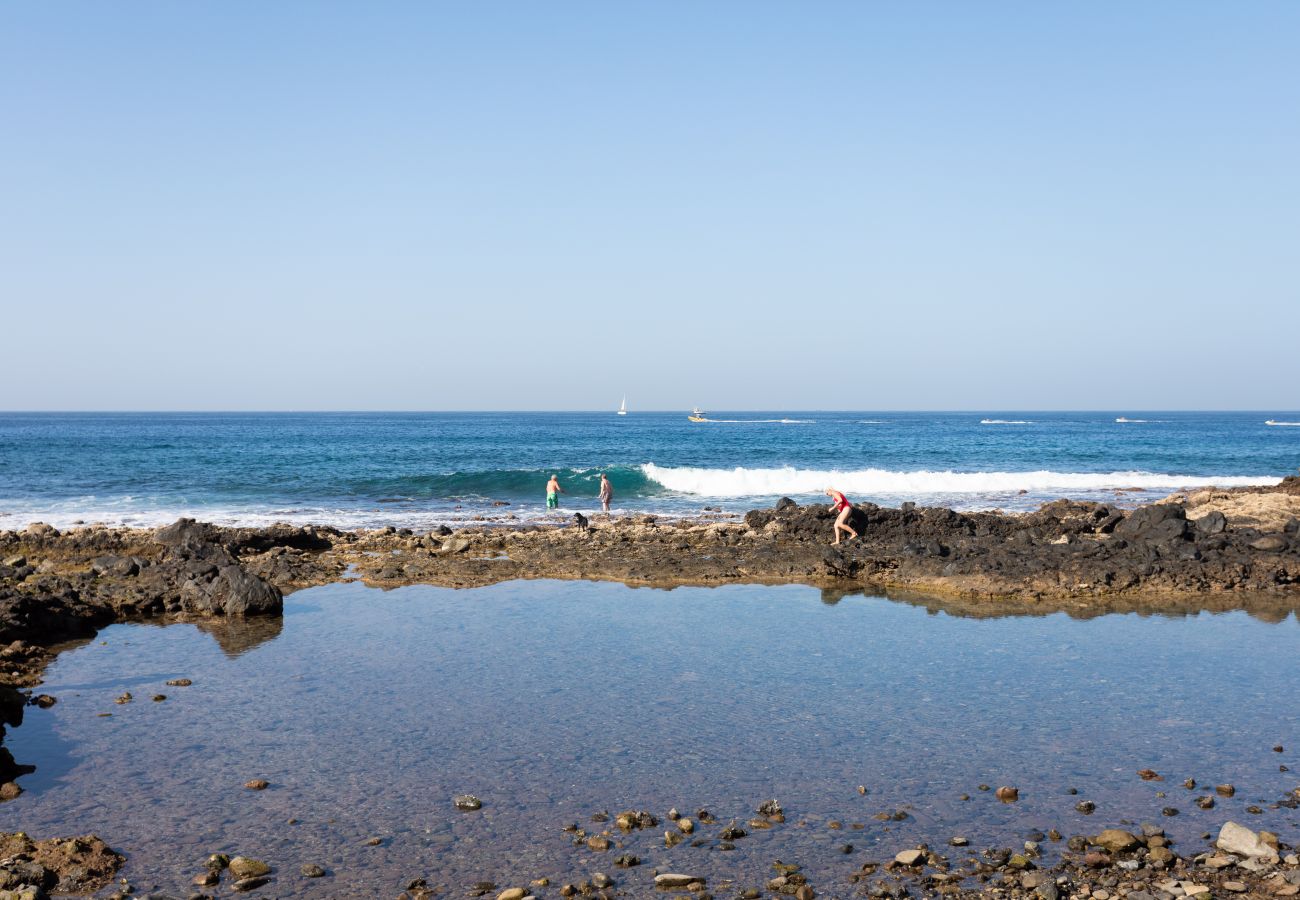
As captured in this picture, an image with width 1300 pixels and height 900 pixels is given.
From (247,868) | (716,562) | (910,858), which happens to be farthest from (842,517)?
(247,868)

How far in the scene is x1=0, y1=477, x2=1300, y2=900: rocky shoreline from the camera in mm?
15500

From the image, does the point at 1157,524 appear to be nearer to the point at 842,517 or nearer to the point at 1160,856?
the point at 842,517

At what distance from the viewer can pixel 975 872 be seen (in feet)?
21.7

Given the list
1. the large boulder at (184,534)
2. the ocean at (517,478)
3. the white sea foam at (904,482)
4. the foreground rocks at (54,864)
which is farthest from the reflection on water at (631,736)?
the white sea foam at (904,482)

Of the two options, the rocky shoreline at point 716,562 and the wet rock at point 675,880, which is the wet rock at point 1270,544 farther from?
the wet rock at point 675,880

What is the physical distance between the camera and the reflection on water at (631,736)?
7230 mm

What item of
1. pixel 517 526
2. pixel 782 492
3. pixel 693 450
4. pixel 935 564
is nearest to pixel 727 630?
pixel 935 564

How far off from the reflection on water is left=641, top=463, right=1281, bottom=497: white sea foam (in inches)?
1007

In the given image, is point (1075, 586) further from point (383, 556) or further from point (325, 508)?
point (325, 508)

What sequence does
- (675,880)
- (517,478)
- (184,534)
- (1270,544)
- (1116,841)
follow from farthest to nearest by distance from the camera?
1. (517,478)
2. (184,534)
3. (1270,544)
4. (1116,841)
5. (675,880)

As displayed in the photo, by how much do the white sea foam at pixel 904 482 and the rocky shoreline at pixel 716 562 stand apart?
48.4 ft

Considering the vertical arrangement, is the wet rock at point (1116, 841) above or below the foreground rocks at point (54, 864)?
above

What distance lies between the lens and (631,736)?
9.42 m

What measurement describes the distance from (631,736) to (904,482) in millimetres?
35240
